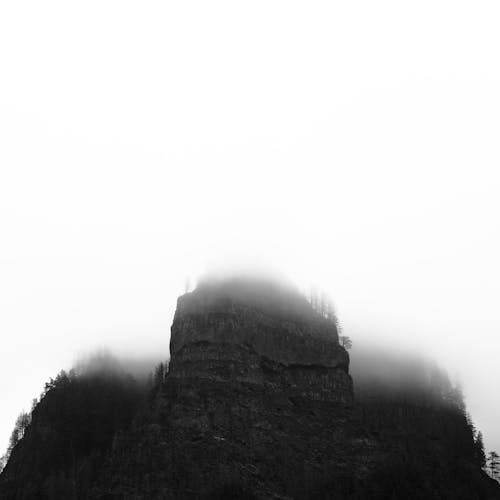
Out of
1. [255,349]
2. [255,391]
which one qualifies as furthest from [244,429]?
[255,349]

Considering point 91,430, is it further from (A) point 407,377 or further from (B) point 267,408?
(A) point 407,377

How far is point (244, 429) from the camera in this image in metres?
137

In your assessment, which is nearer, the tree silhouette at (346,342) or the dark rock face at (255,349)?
the dark rock face at (255,349)

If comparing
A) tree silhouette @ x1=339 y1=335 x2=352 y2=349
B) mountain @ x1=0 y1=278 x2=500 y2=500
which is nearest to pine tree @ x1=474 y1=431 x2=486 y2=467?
mountain @ x1=0 y1=278 x2=500 y2=500

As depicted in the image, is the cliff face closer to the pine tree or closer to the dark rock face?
the dark rock face

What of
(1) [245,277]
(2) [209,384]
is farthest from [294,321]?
(2) [209,384]

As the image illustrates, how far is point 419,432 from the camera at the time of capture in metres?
165

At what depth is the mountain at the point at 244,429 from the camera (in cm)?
13112

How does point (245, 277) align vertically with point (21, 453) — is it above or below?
above

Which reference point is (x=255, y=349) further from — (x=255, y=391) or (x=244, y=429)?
(x=244, y=429)

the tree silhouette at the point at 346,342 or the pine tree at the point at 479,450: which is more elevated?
the tree silhouette at the point at 346,342

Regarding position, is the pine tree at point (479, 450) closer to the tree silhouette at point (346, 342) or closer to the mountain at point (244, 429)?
the mountain at point (244, 429)

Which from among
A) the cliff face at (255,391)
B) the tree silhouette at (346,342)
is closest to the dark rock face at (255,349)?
the cliff face at (255,391)

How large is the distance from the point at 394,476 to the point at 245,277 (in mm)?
52781
